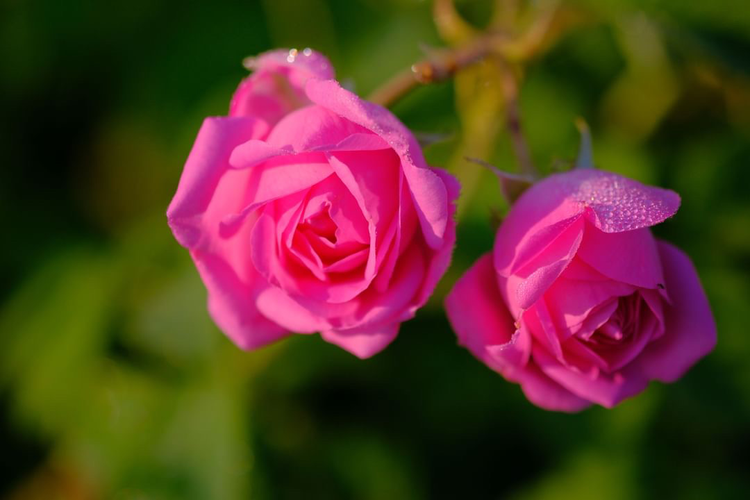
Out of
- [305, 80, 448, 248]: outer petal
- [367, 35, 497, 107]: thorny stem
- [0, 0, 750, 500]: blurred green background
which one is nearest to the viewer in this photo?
[305, 80, 448, 248]: outer petal

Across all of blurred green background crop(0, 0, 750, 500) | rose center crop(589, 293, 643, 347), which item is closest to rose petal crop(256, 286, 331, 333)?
rose center crop(589, 293, 643, 347)

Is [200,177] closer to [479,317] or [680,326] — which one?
[479,317]

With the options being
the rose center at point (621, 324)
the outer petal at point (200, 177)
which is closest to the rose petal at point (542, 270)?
the rose center at point (621, 324)

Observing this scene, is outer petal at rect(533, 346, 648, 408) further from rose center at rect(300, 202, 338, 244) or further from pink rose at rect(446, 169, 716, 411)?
rose center at rect(300, 202, 338, 244)

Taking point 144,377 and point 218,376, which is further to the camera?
point 144,377

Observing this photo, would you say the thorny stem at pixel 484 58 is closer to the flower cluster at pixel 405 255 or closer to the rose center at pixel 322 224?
the flower cluster at pixel 405 255

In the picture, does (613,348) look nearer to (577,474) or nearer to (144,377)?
(577,474)

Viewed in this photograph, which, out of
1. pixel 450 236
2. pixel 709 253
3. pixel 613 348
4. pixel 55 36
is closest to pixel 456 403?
pixel 709 253
